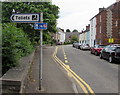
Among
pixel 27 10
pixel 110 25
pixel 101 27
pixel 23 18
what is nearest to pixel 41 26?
pixel 23 18

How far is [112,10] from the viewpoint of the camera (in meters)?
37.8

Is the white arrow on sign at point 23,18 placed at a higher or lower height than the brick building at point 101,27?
lower

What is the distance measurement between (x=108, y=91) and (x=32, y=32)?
16442 millimetres

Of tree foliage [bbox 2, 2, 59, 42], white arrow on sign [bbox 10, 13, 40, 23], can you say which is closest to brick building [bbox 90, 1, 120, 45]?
tree foliage [bbox 2, 2, 59, 42]

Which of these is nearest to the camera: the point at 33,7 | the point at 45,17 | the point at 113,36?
the point at 33,7

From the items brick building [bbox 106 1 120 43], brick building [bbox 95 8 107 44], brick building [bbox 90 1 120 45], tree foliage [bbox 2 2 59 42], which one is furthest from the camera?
brick building [bbox 95 8 107 44]

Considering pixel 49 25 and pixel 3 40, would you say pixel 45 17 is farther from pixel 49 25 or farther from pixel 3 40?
pixel 3 40

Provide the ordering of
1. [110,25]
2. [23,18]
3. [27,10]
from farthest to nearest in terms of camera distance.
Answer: [110,25], [27,10], [23,18]

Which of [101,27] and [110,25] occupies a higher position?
[110,25]

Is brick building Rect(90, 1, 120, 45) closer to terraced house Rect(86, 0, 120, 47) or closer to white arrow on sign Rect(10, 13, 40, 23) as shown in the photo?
terraced house Rect(86, 0, 120, 47)

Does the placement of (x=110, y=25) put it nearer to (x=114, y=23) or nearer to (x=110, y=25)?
(x=110, y=25)

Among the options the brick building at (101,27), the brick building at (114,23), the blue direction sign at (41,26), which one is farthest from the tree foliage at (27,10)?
the brick building at (101,27)

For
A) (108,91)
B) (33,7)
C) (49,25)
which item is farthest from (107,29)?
(108,91)

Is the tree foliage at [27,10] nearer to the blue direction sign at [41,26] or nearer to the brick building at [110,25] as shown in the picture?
the blue direction sign at [41,26]
